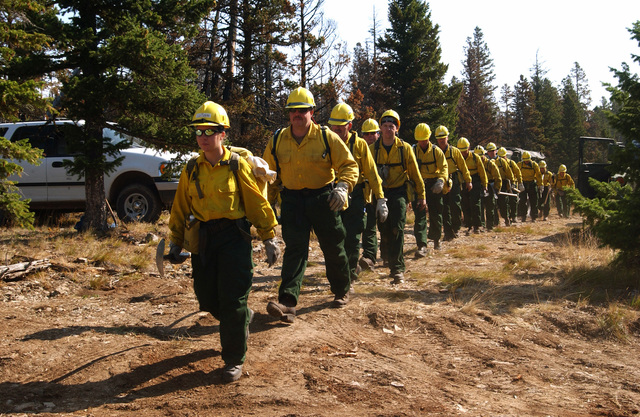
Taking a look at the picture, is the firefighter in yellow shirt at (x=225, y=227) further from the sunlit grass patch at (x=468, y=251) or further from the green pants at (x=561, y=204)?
the green pants at (x=561, y=204)

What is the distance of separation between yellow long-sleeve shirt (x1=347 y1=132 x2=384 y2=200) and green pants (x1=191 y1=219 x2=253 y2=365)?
2.58 meters

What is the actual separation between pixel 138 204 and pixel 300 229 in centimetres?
646

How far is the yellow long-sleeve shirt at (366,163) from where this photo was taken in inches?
255

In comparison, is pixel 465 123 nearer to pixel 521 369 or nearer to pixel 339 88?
pixel 339 88

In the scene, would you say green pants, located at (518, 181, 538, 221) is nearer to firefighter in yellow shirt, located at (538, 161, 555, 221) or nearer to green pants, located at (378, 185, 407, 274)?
firefighter in yellow shirt, located at (538, 161, 555, 221)

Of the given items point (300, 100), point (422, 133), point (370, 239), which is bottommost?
point (370, 239)

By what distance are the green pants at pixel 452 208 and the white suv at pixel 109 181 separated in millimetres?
5866

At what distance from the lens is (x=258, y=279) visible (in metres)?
7.98

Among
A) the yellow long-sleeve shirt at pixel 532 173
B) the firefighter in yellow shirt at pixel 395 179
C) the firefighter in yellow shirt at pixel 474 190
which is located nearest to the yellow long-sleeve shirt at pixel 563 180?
the yellow long-sleeve shirt at pixel 532 173

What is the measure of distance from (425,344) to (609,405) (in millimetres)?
1646

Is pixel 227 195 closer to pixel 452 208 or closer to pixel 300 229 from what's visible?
pixel 300 229

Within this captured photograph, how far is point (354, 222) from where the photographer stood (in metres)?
6.88

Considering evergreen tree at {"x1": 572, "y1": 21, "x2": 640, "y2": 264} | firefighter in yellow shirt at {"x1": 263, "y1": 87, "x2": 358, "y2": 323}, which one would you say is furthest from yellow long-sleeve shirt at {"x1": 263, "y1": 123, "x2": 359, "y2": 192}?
evergreen tree at {"x1": 572, "y1": 21, "x2": 640, "y2": 264}

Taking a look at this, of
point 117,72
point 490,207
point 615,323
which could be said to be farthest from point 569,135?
point 615,323
